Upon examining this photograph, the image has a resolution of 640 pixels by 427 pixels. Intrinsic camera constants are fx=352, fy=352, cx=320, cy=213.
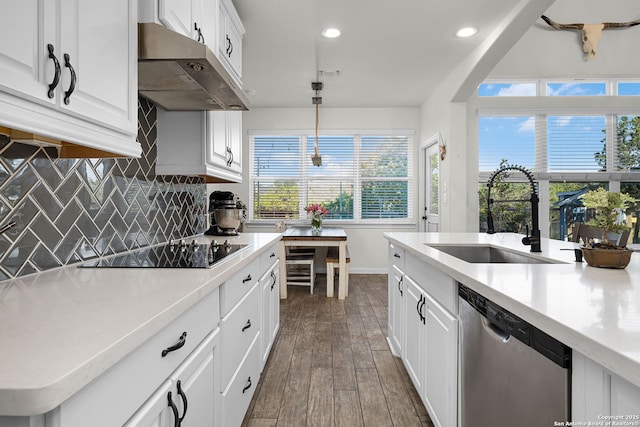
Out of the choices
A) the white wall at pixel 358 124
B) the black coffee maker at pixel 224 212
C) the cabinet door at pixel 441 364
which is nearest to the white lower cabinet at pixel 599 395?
the cabinet door at pixel 441 364

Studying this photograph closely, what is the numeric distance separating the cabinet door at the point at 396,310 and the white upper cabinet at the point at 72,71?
1.81 m

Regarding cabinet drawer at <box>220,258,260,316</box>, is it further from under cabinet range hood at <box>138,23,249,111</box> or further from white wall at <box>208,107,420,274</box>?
white wall at <box>208,107,420,274</box>

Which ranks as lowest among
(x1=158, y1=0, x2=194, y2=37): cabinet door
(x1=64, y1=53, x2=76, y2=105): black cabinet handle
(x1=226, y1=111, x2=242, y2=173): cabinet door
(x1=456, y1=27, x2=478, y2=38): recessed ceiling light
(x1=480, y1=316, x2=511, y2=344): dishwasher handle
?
(x1=480, y1=316, x2=511, y2=344): dishwasher handle

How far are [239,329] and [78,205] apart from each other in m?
0.87

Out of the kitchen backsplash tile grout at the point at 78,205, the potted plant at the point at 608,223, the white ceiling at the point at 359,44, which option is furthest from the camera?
the white ceiling at the point at 359,44

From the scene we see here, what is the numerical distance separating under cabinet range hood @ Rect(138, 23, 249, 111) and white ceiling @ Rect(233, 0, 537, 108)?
1.32 meters

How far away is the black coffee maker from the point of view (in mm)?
2764

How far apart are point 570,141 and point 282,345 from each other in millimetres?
4918

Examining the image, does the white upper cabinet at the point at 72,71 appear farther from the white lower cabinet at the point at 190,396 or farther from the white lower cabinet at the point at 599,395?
the white lower cabinet at the point at 599,395

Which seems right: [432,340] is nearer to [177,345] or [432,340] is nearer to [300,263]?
[177,345]

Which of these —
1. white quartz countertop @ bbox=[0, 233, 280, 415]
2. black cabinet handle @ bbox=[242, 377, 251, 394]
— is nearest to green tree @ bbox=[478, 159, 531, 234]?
black cabinet handle @ bbox=[242, 377, 251, 394]

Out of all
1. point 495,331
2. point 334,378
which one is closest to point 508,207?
point 334,378

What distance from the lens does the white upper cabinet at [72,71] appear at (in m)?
0.78

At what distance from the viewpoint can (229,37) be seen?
7.91 feet
